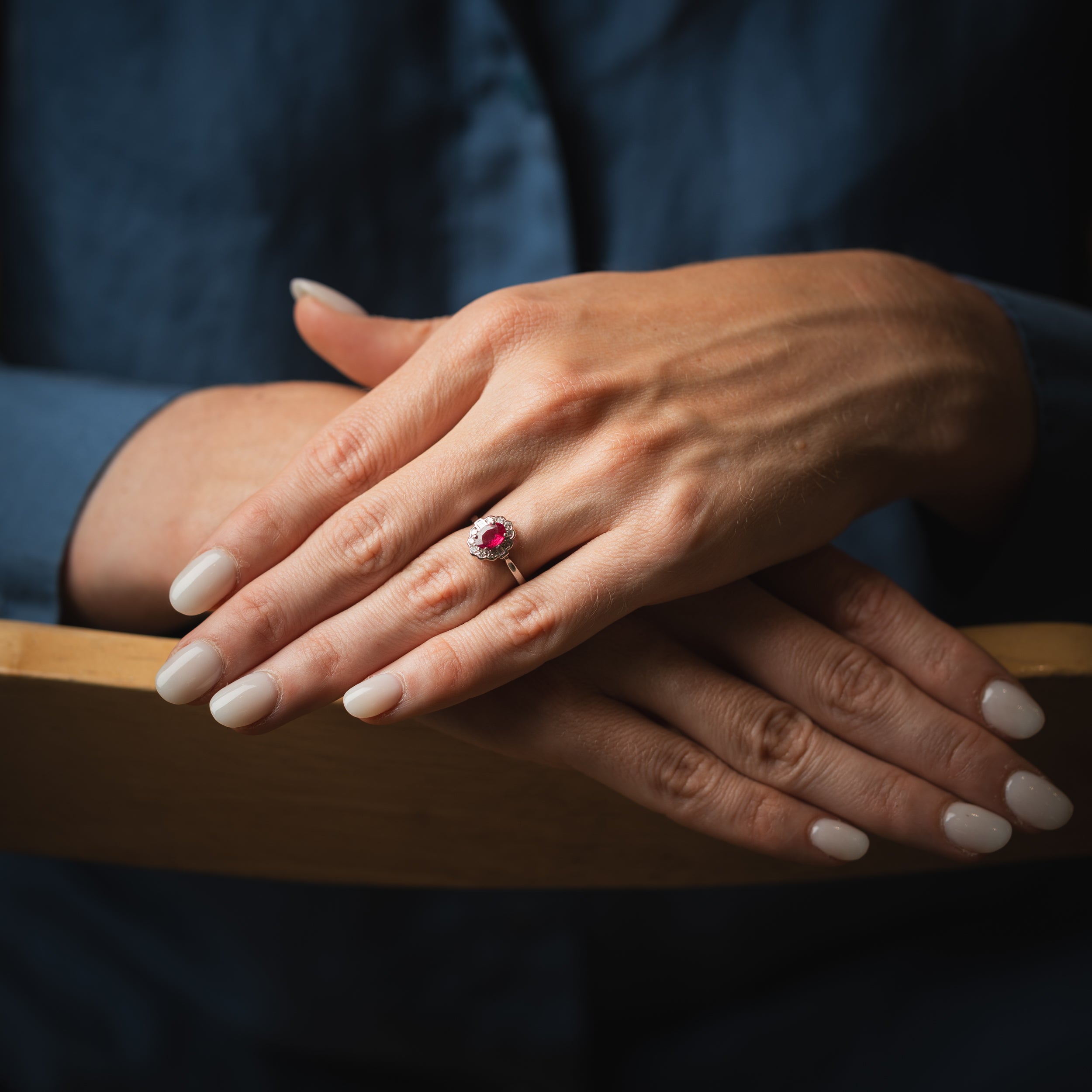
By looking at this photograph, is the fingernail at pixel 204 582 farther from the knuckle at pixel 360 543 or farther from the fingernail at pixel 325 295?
the fingernail at pixel 325 295

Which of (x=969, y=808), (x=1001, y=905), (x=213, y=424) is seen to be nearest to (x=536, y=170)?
(x=213, y=424)

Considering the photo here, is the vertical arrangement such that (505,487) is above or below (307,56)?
below

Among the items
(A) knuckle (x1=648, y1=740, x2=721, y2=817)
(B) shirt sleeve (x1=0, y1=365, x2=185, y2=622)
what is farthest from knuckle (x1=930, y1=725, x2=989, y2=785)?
(B) shirt sleeve (x1=0, y1=365, x2=185, y2=622)

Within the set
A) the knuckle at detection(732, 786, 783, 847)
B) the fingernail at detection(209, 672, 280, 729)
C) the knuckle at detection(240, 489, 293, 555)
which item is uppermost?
the knuckle at detection(240, 489, 293, 555)

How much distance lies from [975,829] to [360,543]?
1.30 feet

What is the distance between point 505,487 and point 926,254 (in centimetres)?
68

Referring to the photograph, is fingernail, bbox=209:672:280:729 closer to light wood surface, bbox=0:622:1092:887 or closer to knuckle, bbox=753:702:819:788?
light wood surface, bbox=0:622:1092:887

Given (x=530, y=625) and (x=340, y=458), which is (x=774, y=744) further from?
(x=340, y=458)

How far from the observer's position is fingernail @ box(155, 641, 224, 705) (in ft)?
1.32

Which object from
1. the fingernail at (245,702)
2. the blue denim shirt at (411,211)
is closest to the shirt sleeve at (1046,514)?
the blue denim shirt at (411,211)

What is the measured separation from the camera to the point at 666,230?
2.93 feet

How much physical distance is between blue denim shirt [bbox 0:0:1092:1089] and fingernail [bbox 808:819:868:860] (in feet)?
1.24

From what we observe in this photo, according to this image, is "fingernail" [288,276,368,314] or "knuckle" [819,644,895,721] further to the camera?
"fingernail" [288,276,368,314]

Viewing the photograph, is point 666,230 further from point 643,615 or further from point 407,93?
point 643,615
